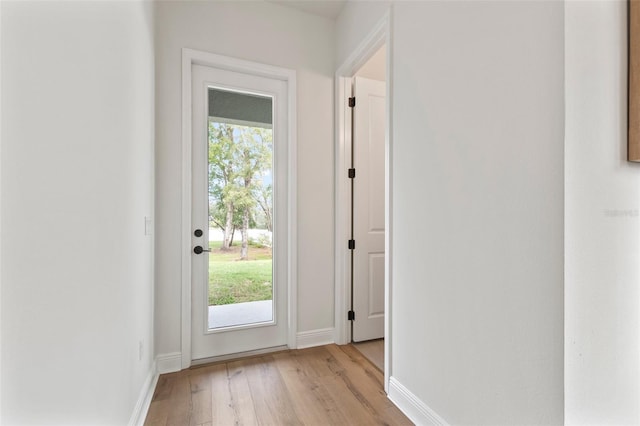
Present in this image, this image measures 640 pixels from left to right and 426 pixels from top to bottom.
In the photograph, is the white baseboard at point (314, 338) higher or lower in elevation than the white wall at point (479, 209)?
lower

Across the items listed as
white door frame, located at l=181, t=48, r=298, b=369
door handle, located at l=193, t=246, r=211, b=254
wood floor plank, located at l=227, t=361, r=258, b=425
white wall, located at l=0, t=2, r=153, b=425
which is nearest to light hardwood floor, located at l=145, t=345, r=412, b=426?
wood floor plank, located at l=227, t=361, r=258, b=425

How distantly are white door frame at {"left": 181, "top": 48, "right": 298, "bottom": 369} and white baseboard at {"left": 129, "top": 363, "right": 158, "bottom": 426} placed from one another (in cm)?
23

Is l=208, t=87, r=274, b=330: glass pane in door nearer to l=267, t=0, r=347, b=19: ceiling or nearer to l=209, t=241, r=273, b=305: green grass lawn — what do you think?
l=209, t=241, r=273, b=305: green grass lawn

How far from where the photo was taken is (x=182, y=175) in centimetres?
218

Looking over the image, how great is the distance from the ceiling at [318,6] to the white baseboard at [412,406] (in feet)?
9.35

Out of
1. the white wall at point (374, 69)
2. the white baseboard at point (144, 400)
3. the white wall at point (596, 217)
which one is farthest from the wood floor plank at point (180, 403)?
the white wall at point (374, 69)

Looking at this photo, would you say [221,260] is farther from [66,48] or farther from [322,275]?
[66,48]

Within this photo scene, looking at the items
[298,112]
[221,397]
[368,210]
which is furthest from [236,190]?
[221,397]

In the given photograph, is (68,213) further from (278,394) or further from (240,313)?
(240,313)

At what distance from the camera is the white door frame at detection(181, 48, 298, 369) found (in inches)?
86.2

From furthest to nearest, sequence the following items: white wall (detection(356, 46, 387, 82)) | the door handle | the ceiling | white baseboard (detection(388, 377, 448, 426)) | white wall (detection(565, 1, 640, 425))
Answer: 1. white wall (detection(356, 46, 387, 82))
2. the ceiling
3. the door handle
4. white baseboard (detection(388, 377, 448, 426))
5. white wall (detection(565, 1, 640, 425))

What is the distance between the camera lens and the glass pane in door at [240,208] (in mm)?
2354

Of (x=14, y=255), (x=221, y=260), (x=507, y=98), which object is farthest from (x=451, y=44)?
(x=221, y=260)

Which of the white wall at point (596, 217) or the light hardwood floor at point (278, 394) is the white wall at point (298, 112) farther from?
the white wall at point (596, 217)
